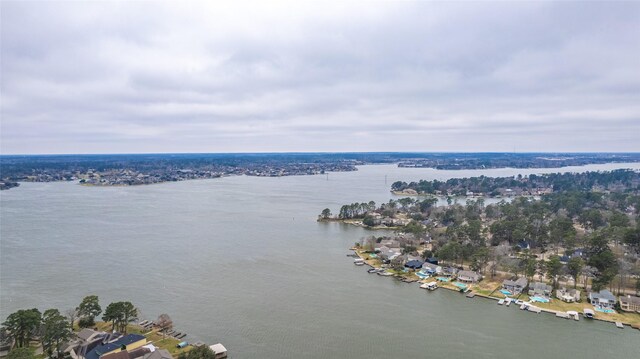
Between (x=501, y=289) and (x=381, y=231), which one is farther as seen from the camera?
(x=381, y=231)

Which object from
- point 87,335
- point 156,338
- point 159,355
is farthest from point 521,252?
point 87,335

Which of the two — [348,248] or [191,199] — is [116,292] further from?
[191,199]

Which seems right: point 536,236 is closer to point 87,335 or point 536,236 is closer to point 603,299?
point 603,299

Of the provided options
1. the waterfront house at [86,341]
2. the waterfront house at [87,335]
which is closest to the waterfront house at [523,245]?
the waterfront house at [86,341]

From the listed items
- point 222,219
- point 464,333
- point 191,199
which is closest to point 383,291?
point 464,333

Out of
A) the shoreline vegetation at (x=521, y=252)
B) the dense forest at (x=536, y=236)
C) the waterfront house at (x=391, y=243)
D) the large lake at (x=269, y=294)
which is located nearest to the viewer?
the large lake at (x=269, y=294)

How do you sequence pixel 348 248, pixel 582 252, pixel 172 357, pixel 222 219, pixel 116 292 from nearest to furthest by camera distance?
pixel 172 357 → pixel 116 292 → pixel 582 252 → pixel 348 248 → pixel 222 219

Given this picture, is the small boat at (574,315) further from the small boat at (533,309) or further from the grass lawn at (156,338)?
the grass lawn at (156,338)
